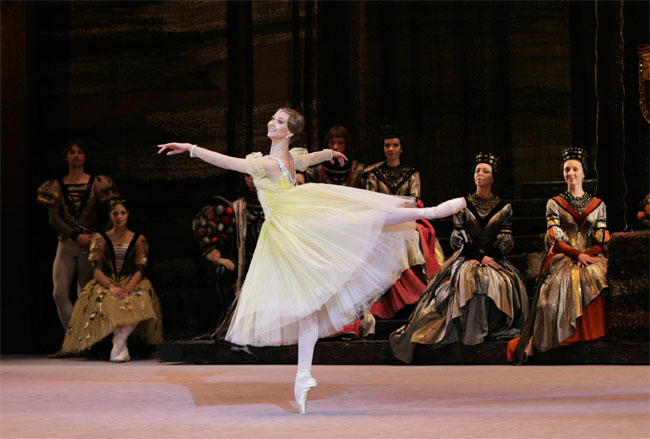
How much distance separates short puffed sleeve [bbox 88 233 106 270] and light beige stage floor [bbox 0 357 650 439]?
4.10 feet

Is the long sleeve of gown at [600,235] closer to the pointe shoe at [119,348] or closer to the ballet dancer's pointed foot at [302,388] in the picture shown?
the ballet dancer's pointed foot at [302,388]

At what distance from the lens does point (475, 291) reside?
5797 millimetres

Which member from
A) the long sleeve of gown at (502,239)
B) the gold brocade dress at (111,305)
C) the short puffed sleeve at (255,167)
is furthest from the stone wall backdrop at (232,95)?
the short puffed sleeve at (255,167)

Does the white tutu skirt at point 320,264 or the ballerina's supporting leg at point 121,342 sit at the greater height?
the white tutu skirt at point 320,264

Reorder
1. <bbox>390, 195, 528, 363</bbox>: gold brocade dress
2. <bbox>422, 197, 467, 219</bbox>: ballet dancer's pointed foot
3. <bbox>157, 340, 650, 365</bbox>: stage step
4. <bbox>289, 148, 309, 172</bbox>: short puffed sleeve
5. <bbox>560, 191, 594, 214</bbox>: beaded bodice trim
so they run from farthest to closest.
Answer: <bbox>560, 191, 594, 214</bbox>: beaded bodice trim < <bbox>390, 195, 528, 363</bbox>: gold brocade dress < <bbox>157, 340, 650, 365</bbox>: stage step < <bbox>289, 148, 309, 172</bbox>: short puffed sleeve < <bbox>422, 197, 467, 219</bbox>: ballet dancer's pointed foot

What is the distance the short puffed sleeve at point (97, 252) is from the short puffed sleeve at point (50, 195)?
68 centimetres

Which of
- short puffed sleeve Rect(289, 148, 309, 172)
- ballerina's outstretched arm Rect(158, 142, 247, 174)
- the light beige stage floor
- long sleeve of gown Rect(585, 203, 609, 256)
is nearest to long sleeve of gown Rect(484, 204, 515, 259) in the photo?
long sleeve of gown Rect(585, 203, 609, 256)

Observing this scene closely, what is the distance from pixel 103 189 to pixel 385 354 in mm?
2919

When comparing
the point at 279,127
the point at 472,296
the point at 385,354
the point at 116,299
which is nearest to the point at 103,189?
the point at 116,299

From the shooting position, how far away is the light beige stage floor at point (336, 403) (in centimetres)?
324

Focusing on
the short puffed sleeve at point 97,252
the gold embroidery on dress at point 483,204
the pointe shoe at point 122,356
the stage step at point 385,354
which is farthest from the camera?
the short puffed sleeve at point 97,252

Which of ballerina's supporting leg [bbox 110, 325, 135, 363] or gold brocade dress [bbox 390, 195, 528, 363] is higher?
gold brocade dress [bbox 390, 195, 528, 363]

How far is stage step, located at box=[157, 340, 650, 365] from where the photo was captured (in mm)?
5555

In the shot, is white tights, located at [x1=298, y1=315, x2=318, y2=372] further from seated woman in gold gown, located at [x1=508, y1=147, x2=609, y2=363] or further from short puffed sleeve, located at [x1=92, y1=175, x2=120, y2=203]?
short puffed sleeve, located at [x1=92, y1=175, x2=120, y2=203]
